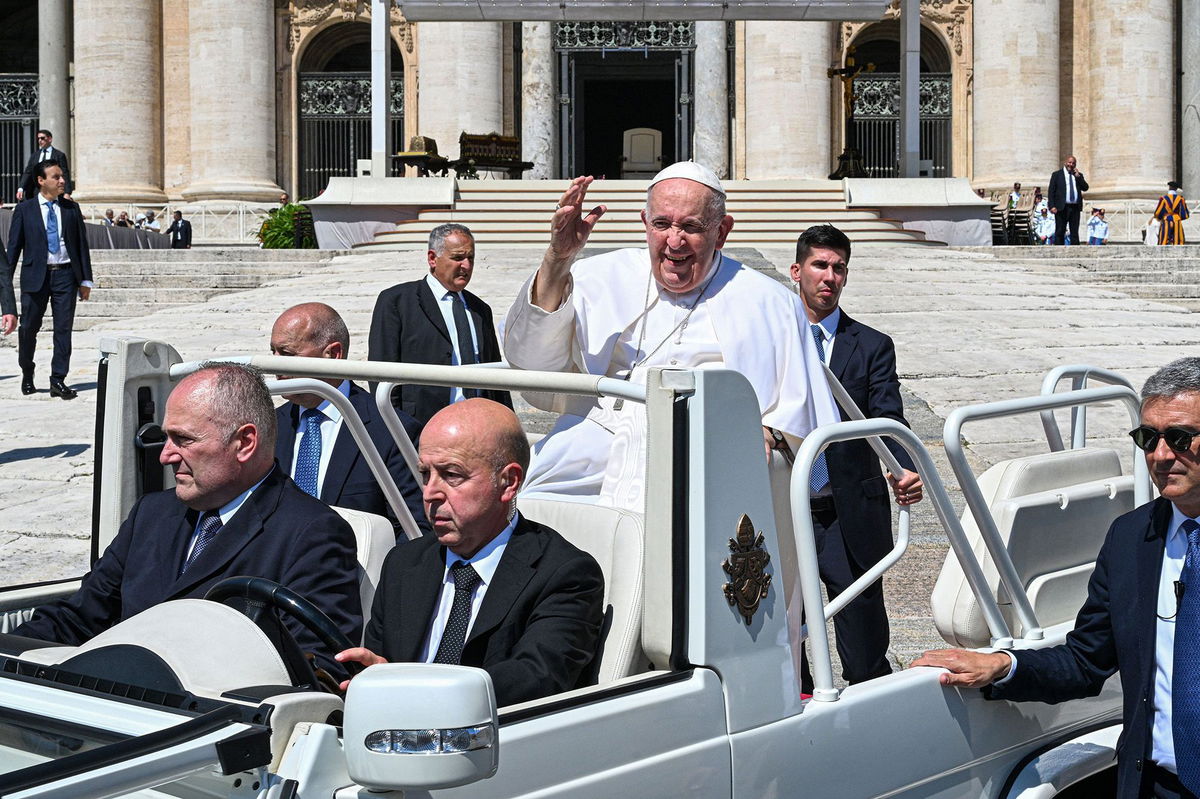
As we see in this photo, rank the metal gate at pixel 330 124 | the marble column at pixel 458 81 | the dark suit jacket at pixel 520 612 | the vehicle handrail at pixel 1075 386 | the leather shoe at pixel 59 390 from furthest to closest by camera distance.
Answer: the metal gate at pixel 330 124 < the marble column at pixel 458 81 < the leather shoe at pixel 59 390 < the vehicle handrail at pixel 1075 386 < the dark suit jacket at pixel 520 612

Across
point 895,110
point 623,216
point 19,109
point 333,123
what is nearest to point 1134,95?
point 895,110

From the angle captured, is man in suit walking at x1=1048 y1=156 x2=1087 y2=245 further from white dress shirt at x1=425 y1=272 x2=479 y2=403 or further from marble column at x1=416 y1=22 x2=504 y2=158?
white dress shirt at x1=425 y1=272 x2=479 y2=403

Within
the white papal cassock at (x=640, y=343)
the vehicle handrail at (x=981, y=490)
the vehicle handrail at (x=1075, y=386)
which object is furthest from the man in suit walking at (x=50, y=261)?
the vehicle handrail at (x=981, y=490)

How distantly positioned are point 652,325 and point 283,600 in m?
1.57

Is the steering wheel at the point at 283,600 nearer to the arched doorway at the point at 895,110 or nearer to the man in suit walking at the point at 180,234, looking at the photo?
the man in suit walking at the point at 180,234

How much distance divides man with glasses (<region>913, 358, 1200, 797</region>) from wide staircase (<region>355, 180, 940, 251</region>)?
57.2ft

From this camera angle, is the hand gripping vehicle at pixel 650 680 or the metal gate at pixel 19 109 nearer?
the hand gripping vehicle at pixel 650 680

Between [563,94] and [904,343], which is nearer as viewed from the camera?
[904,343]

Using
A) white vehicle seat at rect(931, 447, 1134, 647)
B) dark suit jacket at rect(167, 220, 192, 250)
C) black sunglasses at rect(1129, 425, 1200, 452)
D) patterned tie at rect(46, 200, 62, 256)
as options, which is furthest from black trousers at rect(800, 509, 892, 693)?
dark suit jacket at rect(167, 220, 192, 250)

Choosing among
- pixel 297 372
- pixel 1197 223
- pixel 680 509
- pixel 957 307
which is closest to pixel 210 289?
pixel 957 307

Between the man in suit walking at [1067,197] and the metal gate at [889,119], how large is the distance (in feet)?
26.4

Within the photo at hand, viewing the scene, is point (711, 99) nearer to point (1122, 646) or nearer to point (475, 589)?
point (1122, 646)

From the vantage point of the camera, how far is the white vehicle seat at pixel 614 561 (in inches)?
124

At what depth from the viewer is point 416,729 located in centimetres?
214
